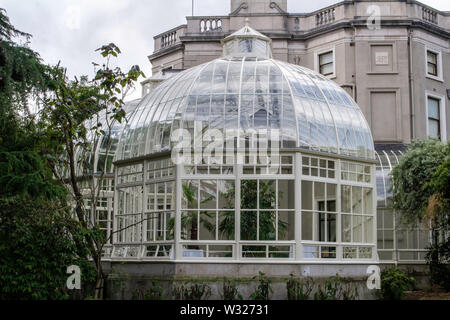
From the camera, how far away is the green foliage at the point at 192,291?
1684 cm

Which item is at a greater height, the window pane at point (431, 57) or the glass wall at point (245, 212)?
the window pane at point (431, 57)

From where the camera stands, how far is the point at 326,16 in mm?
31016

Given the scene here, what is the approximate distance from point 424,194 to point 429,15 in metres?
11.1

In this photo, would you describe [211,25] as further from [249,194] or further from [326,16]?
[249,194]

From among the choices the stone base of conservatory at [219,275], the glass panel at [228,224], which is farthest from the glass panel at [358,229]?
the glass panel at [228,224]

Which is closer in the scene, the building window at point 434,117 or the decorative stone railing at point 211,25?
the building window at point 434,117

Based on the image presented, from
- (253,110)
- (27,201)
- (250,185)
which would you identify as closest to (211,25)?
(253,110)

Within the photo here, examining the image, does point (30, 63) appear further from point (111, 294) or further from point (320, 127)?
point (320, 127)

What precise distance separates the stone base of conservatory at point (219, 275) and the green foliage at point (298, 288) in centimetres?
18

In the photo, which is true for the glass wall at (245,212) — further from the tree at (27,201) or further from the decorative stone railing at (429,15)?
the decorative stone railing at (429,15)

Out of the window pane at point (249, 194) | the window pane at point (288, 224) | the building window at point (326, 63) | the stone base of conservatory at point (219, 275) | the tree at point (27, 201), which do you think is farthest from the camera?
the building window at point (326, 63)
